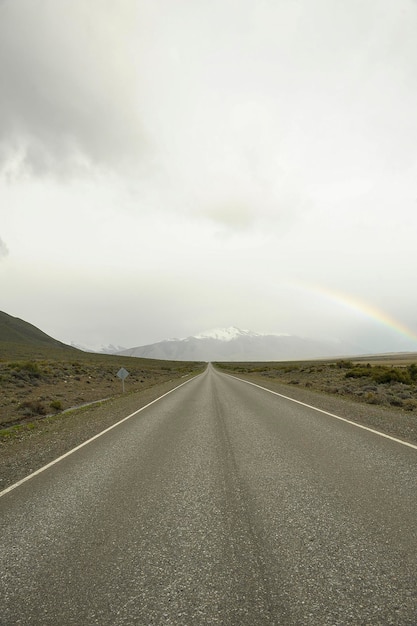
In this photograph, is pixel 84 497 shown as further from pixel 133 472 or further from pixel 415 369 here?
pixel 415 369

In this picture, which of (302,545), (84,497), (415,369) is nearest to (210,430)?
(84,497)

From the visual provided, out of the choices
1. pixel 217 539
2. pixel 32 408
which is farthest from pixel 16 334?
pixel 217 539

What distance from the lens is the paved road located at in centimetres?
263

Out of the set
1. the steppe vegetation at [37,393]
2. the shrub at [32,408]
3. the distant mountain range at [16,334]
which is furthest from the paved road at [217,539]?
the distant mountain range at [16,334]

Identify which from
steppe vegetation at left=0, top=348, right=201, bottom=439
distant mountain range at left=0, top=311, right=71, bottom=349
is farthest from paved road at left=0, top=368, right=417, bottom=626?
distant mountain range at left=0, top=311, right=71, bottom=349

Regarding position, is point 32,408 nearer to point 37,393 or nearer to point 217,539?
point 37,393

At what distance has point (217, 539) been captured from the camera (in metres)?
3.66

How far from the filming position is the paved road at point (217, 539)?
104 inches

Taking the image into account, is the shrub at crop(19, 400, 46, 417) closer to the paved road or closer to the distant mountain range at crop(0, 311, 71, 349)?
the paved road

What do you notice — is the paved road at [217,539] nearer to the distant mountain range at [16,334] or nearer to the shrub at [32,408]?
the shrub at [32,408]

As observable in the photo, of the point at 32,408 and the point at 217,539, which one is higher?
the point at 217,539

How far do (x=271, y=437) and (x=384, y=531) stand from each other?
487 centimetres

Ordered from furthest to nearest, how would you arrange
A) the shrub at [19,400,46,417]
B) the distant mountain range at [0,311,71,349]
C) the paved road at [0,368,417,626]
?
the distant mountain range at [0,311,71,349], the shrub at [19,400,46,417], the paved road at [0,368,417,626]

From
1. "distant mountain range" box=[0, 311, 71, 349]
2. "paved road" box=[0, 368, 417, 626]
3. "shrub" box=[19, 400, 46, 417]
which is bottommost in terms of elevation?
"shrub" box=[19, 400, 46, 417]
